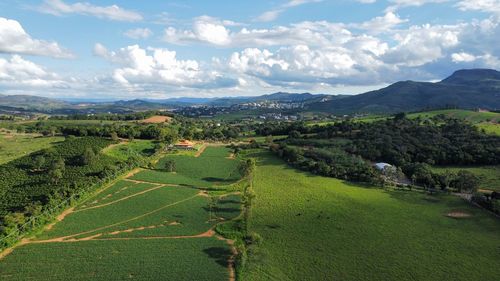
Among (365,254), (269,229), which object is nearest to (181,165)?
(269,229)

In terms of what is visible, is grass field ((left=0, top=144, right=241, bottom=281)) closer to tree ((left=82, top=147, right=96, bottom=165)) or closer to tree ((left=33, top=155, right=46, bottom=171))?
tree ((left=82, top=147, right=96, bottom=165))

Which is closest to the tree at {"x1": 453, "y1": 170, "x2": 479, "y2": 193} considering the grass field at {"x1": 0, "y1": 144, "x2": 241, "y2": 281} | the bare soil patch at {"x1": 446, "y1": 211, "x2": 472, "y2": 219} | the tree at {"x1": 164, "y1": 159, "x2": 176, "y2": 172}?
the bare soil patch at {"x1": 446, "y1": 211, "x2": 472, "y2": 219}

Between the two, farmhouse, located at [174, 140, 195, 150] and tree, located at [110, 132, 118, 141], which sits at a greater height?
tree, located at [110, 132, 118, 141]

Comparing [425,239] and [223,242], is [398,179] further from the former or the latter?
[223,242]

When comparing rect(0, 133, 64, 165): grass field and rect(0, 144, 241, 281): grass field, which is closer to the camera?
rect(0, 144, 241, 281): grass field

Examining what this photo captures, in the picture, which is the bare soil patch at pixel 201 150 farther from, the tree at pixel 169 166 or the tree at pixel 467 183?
the tree at pixel 467 183

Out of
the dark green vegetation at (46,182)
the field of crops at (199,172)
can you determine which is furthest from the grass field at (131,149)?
the field of crops at (199,172)
